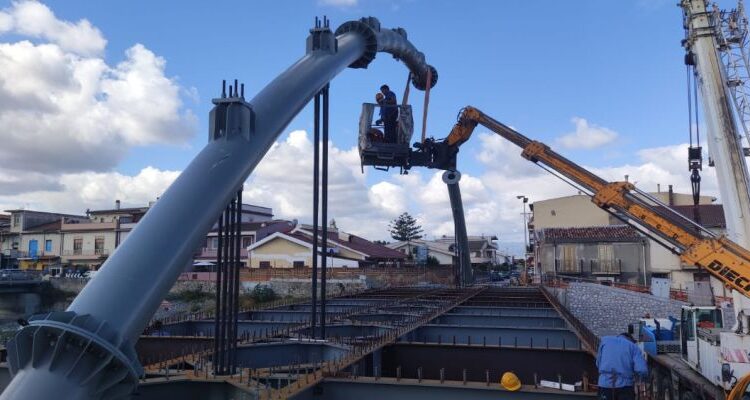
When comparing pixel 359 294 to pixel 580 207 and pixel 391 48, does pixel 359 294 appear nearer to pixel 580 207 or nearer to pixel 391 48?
pixel 391 48

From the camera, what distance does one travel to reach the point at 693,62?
13.2 meters

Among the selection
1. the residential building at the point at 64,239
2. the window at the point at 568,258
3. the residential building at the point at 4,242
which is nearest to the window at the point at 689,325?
the window at the point at 568,258

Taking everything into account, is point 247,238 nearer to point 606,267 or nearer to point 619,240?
point 606,267

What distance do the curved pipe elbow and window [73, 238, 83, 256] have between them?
→ 42.4 meters

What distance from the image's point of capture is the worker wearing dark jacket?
57.3ft

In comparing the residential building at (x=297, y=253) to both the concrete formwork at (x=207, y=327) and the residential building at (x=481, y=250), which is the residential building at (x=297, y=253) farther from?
the residential building at (x=481, y=250)

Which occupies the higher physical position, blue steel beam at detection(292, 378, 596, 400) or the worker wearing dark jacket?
the worker wearing dark jacket

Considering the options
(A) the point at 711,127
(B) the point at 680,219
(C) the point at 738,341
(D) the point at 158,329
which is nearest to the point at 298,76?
(D) the point at 158,329

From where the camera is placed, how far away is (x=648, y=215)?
13.7 m

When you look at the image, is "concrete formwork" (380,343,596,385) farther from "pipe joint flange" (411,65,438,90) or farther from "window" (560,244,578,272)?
"window" (560,244,578,272)

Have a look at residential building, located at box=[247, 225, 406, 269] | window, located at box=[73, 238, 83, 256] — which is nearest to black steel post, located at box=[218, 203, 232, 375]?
residential building, located at box=[247, 225, 406, 269]

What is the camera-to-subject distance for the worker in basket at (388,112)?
17422mm

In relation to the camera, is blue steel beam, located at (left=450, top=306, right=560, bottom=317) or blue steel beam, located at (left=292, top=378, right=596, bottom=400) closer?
blue steel beam, located at (left=292, top=378, right=596, bottom=400)

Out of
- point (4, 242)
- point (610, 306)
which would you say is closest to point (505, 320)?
point (610, 306)
